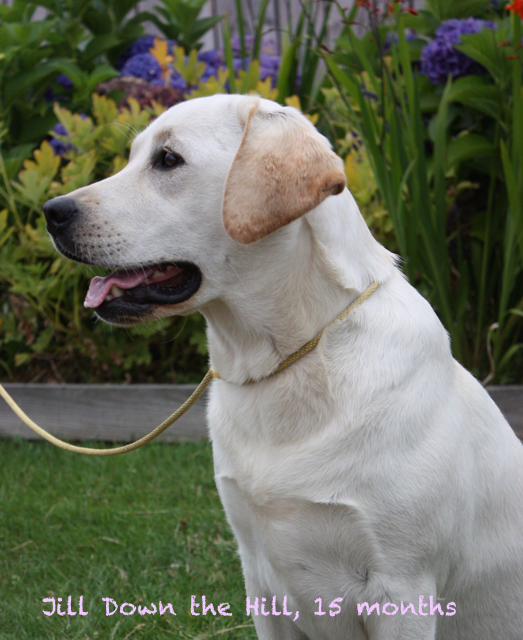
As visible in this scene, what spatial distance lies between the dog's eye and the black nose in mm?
242

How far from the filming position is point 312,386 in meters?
1.53

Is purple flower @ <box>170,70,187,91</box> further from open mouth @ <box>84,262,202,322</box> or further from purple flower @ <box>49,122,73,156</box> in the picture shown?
open mouth @ <box>84,262,202,322</box>

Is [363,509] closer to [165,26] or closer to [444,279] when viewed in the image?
[444,279]

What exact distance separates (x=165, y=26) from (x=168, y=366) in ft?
8.00

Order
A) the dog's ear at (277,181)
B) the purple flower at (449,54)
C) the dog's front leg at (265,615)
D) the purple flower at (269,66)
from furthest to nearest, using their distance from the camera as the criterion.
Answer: the purple flower at (269,66) → the purple flower at (449,54) → the dog's front leg at (265,615) → the dog's ear at (277,181)

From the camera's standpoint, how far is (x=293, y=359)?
1572mm

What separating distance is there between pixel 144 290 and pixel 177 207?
8.5 inches

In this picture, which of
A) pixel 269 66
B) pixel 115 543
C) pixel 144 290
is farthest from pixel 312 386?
pixel 269 66

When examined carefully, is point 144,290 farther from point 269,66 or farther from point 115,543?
point 269,66

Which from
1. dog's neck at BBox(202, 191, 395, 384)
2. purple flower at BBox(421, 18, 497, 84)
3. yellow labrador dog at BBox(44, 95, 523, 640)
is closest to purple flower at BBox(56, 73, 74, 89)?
purple flower at BBox(421, 18, 497, 84)

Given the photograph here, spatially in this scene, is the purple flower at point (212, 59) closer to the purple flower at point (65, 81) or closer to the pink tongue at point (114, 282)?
the purple flower at point (65, 81)

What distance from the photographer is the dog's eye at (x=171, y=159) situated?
159 cm

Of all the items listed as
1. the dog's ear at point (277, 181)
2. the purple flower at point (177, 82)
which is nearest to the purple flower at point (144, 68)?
the purple flower at point (177, 82)

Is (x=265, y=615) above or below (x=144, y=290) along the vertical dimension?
below
